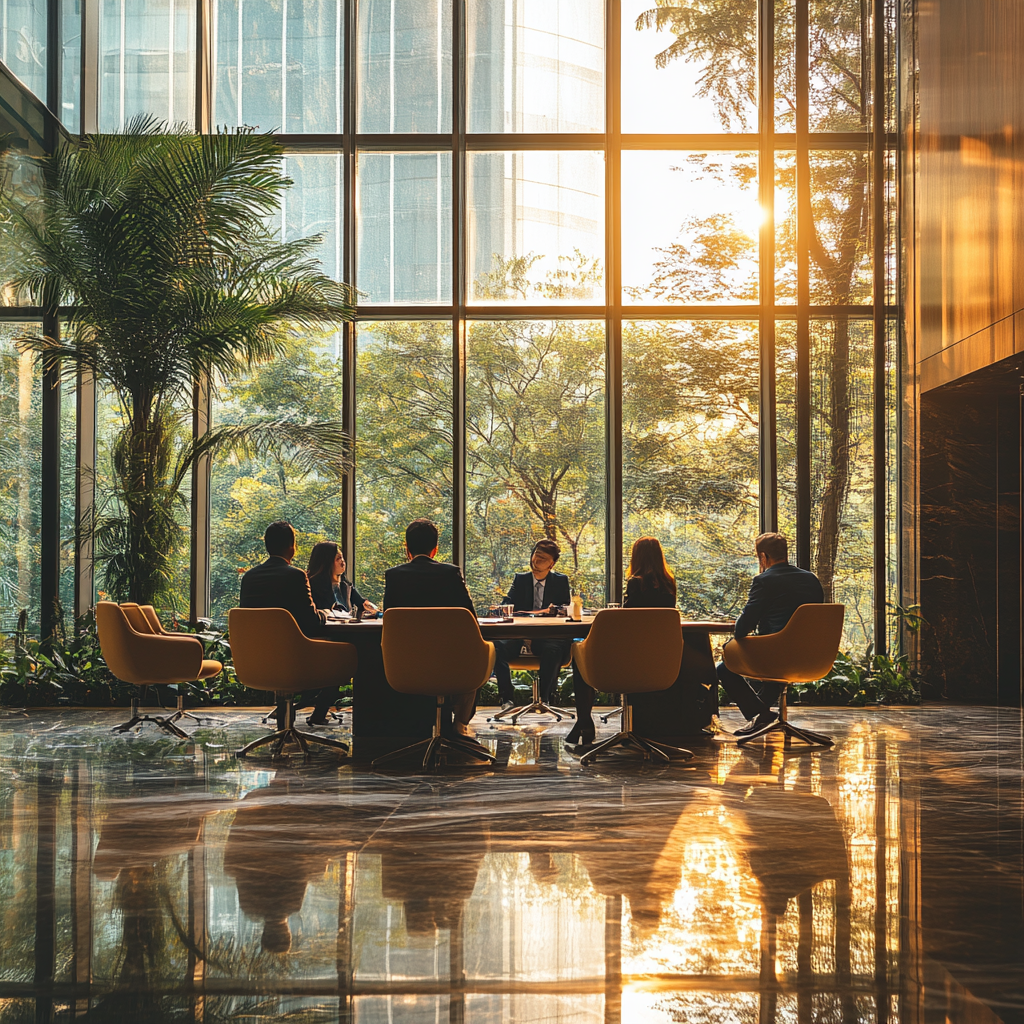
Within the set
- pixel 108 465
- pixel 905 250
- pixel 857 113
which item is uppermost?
pixel 857 113

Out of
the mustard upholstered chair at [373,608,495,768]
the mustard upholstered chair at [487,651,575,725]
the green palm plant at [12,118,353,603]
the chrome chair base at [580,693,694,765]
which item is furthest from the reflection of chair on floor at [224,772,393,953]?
the green palm plant at [12,118,353,603]

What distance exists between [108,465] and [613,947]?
7382mm

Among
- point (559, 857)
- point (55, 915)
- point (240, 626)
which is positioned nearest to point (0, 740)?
point (240, 626)

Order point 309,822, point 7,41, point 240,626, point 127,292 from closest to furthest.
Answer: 1. point 309,822
2. point 240,626
3. point 127,292
4. point 7,41

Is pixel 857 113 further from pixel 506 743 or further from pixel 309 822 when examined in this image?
pixel 309 822

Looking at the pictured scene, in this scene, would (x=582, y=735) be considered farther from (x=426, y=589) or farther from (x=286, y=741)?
(x=286, y=741)

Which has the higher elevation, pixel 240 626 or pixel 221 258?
pixel 221 258

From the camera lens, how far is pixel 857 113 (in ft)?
28.9

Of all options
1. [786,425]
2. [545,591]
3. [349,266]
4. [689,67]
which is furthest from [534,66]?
[545,591]

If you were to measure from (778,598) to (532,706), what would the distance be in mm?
2113

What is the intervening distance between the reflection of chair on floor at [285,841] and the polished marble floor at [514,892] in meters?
0.02

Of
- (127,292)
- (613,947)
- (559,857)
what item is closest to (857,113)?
(127,292)

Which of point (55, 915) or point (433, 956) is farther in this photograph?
point (55, 915)

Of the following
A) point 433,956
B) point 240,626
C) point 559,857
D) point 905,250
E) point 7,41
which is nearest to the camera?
point 433,956
